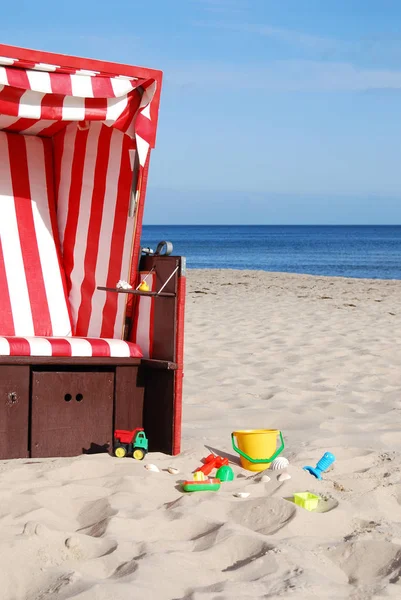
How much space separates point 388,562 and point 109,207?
92.1 inches

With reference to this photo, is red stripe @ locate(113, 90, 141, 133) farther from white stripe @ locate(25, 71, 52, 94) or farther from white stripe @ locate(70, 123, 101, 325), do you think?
white stripe @ locate(70, 123, 101, 325)

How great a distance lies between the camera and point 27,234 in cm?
436

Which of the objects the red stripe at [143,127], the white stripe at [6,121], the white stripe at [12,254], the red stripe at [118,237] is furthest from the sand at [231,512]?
the white stripe at [6,121]

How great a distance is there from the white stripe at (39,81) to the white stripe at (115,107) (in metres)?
0.30

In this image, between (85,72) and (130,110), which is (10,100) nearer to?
(85,72)

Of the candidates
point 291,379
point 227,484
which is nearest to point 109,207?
point 227,484

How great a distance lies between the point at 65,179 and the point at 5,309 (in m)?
0.77

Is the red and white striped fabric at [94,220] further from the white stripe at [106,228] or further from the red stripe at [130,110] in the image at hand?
the red stripe at [130,110]

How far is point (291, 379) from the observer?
5383 millimetres

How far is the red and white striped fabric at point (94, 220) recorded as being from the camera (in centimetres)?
402

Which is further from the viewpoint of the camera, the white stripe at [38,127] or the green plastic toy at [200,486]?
the white stripe at [38,127]

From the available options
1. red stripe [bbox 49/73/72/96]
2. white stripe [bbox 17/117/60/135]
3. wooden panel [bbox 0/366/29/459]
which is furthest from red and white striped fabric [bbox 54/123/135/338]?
wooden panel [bbox 0/366/29/459]

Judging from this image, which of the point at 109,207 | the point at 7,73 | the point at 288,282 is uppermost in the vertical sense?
the point at 7,73

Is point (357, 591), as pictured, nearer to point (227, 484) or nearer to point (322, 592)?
point (322, 592)
